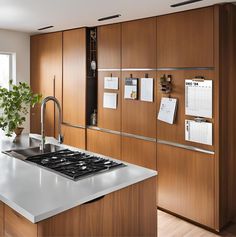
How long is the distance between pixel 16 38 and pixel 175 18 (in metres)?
2.85

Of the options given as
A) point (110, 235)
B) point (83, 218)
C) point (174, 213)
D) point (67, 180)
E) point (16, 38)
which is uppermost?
point (16, 38)

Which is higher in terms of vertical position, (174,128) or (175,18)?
(175,18)

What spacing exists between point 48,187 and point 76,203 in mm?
255

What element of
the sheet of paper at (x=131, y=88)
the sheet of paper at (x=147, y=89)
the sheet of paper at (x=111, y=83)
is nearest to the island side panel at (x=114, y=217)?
the sheet of paper at (x=147, y=89)

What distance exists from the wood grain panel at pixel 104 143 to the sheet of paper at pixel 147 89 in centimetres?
68

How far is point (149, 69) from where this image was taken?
3449 mm

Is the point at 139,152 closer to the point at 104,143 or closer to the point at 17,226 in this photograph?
the point at 104,143

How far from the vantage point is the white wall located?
4.69m

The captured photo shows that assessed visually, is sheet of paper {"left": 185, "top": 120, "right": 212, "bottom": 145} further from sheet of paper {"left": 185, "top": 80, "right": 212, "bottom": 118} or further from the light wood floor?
the light wood floor

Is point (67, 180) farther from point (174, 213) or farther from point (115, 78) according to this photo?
point (115, 78)

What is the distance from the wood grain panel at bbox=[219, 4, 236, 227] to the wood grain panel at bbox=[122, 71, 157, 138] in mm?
806

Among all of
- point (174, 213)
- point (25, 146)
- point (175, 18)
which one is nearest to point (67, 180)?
point (25, 146)

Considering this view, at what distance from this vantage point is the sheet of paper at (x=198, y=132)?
2.93 m

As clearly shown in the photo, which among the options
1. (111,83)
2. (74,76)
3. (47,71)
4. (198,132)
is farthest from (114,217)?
(47,71)
